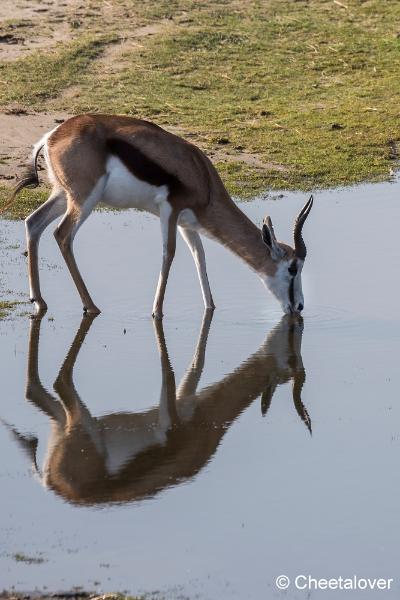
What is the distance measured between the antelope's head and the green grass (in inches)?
130

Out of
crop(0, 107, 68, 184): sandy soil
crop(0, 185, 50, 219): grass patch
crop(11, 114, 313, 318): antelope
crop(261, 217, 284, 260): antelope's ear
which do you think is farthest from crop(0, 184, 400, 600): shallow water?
crop(0, 107, 68, 184): sandy soil

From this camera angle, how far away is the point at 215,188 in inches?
418

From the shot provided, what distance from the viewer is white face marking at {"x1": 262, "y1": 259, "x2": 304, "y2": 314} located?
10367 millimetres

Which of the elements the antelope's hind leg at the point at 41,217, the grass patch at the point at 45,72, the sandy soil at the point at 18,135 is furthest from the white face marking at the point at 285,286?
the grass patch at the point at 45,72

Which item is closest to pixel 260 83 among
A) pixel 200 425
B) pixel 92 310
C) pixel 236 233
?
pixel 236 233

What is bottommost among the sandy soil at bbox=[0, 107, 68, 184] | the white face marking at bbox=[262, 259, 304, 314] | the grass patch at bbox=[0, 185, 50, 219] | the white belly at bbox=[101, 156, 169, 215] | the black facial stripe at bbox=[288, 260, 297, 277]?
the sandy soil at bbox=[0, 107, 68, 184]

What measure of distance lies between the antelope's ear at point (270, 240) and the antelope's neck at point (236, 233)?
0.07 m

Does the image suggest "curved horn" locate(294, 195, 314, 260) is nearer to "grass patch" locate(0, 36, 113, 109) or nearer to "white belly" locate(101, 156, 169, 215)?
"white belly" locate(101, 156, 169, 215)

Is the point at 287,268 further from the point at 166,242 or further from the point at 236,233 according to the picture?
the point at 166,242

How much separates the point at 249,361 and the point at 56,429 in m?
1.84

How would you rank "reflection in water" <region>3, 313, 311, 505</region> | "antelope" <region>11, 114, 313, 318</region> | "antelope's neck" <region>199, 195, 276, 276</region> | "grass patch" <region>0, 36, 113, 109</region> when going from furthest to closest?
"grass patch" <region>0, 36, 113, 109</region> → "antelope's neck" <region>199, 195, 276, 276</region> → "antelope" <region>11, 114, 313, 318</region> → "reflection in water" <region>3, 313, 311, 505</region>

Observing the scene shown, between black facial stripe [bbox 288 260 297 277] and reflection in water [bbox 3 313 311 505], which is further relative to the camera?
→ black facial stripe [bbox 288 260 297 277]

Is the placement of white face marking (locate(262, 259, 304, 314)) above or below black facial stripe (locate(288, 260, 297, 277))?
below

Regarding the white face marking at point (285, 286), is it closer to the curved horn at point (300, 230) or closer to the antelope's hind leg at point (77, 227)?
the curved horn at point (300, 230)
